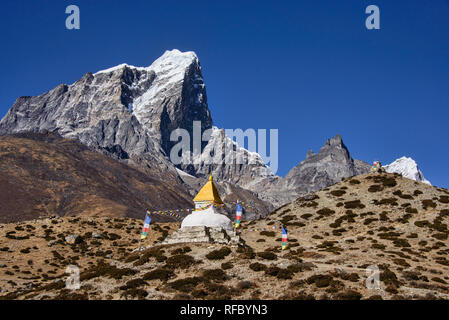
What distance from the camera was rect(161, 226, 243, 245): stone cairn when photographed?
4647 centimetres

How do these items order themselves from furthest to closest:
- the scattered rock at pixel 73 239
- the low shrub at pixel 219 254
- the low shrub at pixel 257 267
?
the scattered rock at pixel 73 239 → the low shrub at pixel 219 254 → the low shrub at pixel 257 267

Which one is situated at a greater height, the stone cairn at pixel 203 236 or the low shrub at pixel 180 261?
the stone cairn at pixel 203 236

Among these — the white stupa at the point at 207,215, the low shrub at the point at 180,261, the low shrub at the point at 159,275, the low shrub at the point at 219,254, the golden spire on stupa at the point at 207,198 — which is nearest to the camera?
the low shrub at the point at 159,275

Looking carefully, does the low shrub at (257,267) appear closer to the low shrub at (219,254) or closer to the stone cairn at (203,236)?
the low shrub at (219,254)

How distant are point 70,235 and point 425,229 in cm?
5499

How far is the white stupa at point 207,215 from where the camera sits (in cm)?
4944

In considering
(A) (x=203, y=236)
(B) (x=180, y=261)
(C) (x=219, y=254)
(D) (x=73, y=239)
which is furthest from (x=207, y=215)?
(D) (x=73, y=239)

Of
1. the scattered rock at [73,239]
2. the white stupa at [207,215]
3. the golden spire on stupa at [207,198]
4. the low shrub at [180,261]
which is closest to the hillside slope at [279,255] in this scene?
the low shrub at [180,261]

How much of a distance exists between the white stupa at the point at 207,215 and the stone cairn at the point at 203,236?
1.15 m

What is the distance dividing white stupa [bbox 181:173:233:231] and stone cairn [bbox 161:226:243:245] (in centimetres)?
115

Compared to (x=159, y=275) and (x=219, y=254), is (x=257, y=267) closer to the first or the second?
(x=219, y=254)

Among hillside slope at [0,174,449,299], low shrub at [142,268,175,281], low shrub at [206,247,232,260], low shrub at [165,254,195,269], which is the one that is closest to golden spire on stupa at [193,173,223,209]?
hillside slope at [0,174,449,299]

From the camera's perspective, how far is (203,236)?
4641 centimetres
